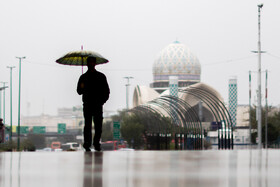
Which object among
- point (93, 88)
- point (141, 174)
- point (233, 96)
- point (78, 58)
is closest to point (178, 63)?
point (233, 96)

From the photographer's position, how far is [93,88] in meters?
9.72

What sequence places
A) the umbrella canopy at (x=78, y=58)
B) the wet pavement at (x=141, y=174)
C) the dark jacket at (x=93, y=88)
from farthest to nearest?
the umbrella canopy at (x=78, y=58)
the dark jacket at (x=93, y=88)
the wet pavement at (x=141, y=174)

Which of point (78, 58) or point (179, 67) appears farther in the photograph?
point (179, 67)

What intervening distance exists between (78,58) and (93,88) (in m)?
3.08

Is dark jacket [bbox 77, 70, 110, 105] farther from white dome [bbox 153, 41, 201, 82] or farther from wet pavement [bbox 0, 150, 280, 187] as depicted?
white dome [bbox 153, 41, 201, 82]

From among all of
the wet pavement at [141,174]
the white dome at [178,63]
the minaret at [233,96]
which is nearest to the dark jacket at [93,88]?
the wet pavement at [141,174]

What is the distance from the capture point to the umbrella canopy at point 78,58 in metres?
11.9

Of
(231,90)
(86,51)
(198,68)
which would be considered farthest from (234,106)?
(86,51)

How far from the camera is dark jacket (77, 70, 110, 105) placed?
9.72 metres

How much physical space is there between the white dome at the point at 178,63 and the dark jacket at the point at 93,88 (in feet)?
285

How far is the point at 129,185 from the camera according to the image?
167 inches

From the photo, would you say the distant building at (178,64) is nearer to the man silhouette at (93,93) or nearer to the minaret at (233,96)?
the minaret at (233,96)

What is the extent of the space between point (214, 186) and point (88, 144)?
5.92m

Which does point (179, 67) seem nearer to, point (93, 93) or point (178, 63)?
point (178, 63)
